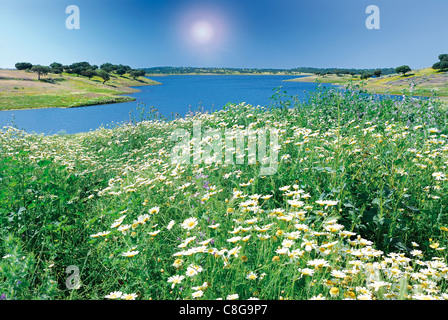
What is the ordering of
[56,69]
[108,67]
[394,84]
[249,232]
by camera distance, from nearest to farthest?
[249,232] → [394,84] → [56,69] → [108,67]

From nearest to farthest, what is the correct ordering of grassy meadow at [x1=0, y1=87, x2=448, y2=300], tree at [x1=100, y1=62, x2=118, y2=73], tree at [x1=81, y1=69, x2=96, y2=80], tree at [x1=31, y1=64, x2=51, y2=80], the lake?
1. grassy meadow at [x1=0, y1=87, x2=448, y2=300]
2. the lake
3. tree at [x1=31, y1=64, x2=51, y2=80]
4. tree at [x1=81, y1=69, x2=96, y2=80]
5. tree at [x1=100, y1=62, x2=118, y2=73]

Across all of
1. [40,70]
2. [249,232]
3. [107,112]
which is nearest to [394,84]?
[249,232]

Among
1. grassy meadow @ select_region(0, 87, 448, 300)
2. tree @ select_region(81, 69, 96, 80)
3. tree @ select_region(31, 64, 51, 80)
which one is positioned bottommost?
grassy meadow @ select_region(0, 87, 448, 300)

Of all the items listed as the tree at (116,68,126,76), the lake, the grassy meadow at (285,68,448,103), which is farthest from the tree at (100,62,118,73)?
the grassy meadow at (285,68,448,103)

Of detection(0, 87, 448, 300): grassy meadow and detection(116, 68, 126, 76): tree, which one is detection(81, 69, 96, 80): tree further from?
detection(0, 87, 448, 300): grassy meadow

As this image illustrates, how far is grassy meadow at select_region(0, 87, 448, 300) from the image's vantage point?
195 centimetres

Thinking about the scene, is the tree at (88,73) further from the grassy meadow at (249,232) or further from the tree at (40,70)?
the grassy meadow at (249,232)

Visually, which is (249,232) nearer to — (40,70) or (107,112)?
(107,112)

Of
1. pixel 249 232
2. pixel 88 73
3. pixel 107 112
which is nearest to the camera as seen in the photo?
pixel 249 232

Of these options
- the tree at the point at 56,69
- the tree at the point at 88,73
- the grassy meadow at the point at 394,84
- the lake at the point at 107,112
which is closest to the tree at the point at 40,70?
the tree at the point at 56,69

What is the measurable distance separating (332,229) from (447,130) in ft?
15.1

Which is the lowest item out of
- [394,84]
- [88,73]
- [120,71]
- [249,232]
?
[249,232]

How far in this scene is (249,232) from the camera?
246 cm
